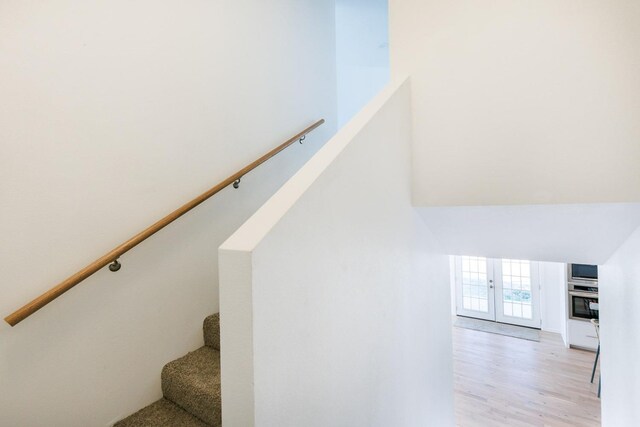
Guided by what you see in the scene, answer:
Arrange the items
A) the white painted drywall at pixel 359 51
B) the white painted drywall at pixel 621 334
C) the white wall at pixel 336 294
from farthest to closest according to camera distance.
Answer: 1. the white painted drywall at pixel 359 51
2. the white painted drywall at pixel 621 334
3. the white wall at pixel 336 294

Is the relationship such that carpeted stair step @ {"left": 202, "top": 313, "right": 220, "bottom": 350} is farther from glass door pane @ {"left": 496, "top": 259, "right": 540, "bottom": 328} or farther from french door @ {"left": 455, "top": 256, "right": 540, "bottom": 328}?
french door @ {"left": 455, "top": 256, "right": 540, "bottom": 328}

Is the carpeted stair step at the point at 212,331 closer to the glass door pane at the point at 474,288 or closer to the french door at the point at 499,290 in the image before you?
the glass door pane at the point at 474,288

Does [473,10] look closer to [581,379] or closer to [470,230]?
[470,230]

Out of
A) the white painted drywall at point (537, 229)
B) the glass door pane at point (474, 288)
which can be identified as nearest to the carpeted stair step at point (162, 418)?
the white painted drywall at point (537, 229)

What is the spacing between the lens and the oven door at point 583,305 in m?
5.31

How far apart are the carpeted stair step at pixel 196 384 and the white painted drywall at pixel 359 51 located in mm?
2813

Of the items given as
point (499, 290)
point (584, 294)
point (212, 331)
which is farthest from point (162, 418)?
point (499, 290)

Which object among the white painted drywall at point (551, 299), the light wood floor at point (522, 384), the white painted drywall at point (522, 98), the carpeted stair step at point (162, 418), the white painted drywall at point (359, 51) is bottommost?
the light wood floor at point (522, 384)

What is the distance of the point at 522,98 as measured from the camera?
1.50m

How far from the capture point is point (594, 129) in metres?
1.38

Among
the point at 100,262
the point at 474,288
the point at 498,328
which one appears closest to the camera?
the point at 100,262

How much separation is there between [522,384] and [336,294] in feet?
16.2

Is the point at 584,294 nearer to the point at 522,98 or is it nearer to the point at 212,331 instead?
the point at 522,98

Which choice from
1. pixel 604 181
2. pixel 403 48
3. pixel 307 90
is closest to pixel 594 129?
pixel 604 181
